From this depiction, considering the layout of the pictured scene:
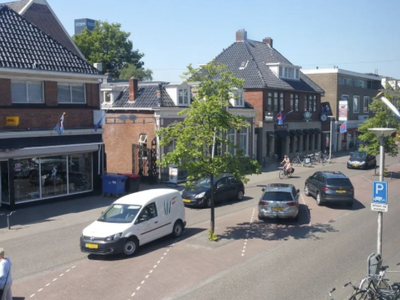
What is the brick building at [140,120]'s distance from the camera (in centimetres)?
2961

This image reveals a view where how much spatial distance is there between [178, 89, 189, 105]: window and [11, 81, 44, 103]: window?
1052 centimetres

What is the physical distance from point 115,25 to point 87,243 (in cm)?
5644

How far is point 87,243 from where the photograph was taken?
561 inches

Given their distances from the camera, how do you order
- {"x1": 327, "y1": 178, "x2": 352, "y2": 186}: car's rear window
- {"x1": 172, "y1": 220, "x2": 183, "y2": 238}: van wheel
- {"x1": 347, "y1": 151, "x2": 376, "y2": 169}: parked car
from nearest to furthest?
{"x1": 172, "y1": 220, "x2": 183, "y2": 238}: van wheel, {"x1": 327, "y1": 178, "x2": 352, "y2": 186}: car's rear window, {"x1": 347, "y1": 151, "x2": 376, "y2": 169}: parked car

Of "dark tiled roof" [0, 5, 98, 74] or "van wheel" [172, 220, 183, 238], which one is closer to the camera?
"van wheel" [172, 220, 183, 238]

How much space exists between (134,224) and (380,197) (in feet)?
24.7

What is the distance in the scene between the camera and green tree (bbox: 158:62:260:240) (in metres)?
16.5

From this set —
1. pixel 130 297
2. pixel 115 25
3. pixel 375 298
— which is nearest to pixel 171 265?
pixel 130 297

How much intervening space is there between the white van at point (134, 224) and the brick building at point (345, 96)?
3861 cm

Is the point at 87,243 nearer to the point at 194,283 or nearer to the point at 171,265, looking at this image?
the point at 171,265

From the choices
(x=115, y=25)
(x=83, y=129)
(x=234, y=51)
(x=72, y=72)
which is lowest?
(x=83, y=129)

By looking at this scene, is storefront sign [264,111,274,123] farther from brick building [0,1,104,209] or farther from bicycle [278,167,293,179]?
brick building [0,1,104,209]

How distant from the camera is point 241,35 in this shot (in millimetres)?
46094

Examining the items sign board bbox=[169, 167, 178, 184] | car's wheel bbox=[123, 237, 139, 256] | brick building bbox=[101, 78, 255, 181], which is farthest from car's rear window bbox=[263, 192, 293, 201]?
brick building bbox=[101, 78, 255, 181]
